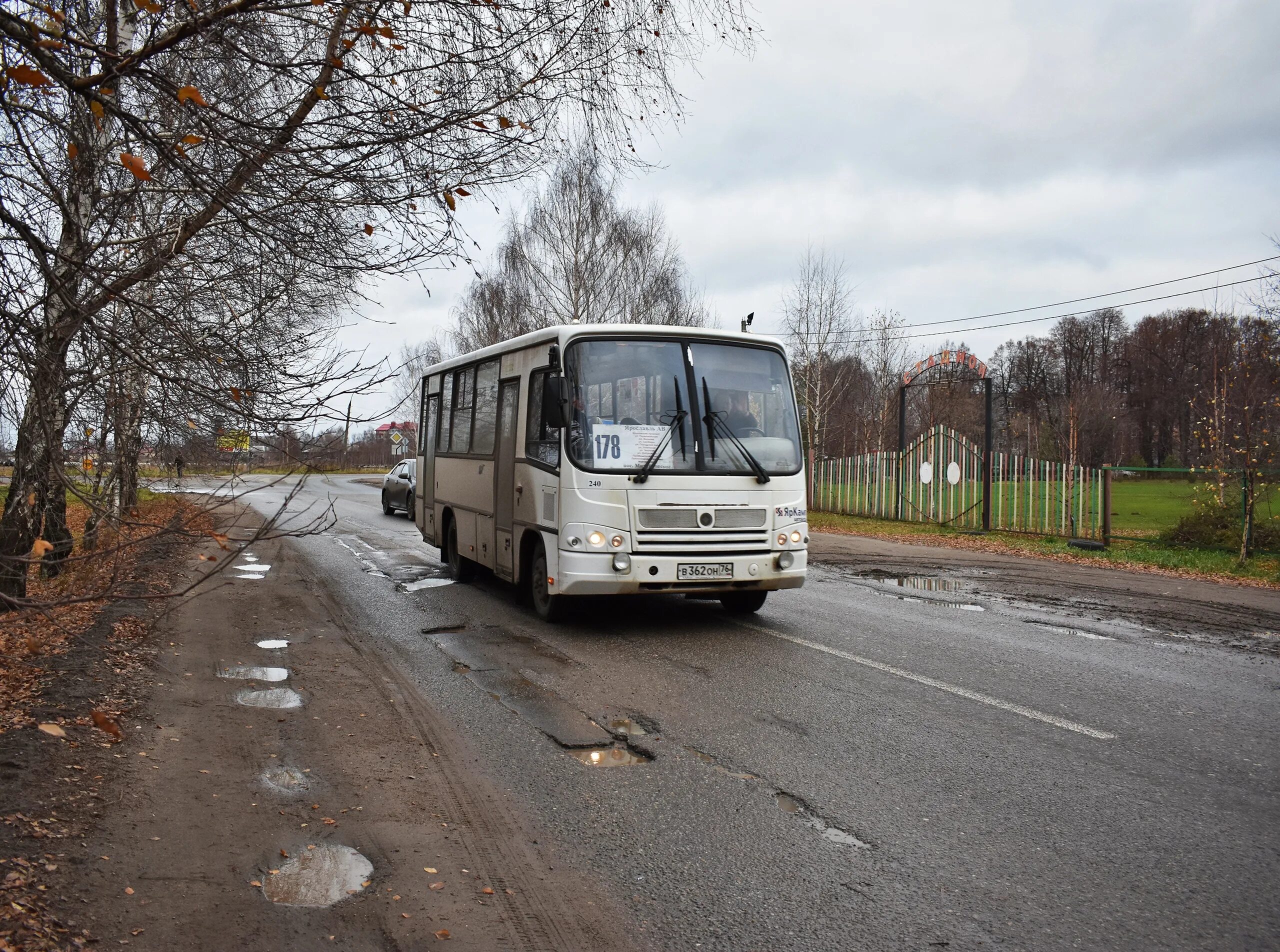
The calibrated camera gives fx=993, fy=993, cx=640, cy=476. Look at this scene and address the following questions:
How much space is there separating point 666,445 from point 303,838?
5438 millimetres

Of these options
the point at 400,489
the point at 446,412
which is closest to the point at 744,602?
the point at 446,412

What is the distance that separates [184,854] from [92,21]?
16.5 feet

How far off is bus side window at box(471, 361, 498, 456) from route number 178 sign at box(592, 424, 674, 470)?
8.64ft

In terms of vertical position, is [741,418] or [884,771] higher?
[741,418]

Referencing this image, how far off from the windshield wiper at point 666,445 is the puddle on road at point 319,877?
16.9ft

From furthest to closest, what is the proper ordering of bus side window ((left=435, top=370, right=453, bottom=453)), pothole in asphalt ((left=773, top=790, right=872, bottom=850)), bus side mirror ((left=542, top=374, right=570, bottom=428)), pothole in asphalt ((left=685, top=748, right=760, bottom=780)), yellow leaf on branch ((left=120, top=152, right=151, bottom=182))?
bus side window ((left=435, top=370, right=453, bottom=453)), bus side mirror ((left=542, top=374, right=570, bottom=428)), pothole in asphalt ((left=685, top=748, right=760, bottom=780)), pothole in asphalt ((left=773, top=790, right=872, bottom=850)), yellow leaf on branch ((left=120, top=152, right=151, bottom=182))

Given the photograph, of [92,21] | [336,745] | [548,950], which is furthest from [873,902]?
[92,21]

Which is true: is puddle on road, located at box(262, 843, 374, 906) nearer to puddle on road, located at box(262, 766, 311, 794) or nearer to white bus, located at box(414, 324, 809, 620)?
puddle on road, located at box(262, 766, 311, 794)

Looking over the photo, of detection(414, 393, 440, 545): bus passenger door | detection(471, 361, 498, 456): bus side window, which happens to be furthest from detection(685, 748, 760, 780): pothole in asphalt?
detection(414, 393, 440, 545): bus passenger door

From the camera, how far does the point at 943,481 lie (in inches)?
998

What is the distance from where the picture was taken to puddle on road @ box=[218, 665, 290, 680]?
295 inches

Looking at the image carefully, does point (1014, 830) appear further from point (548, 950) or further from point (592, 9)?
point (592, 9)

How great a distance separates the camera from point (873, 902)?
3.75 metres

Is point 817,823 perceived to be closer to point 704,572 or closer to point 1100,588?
point 704,572
